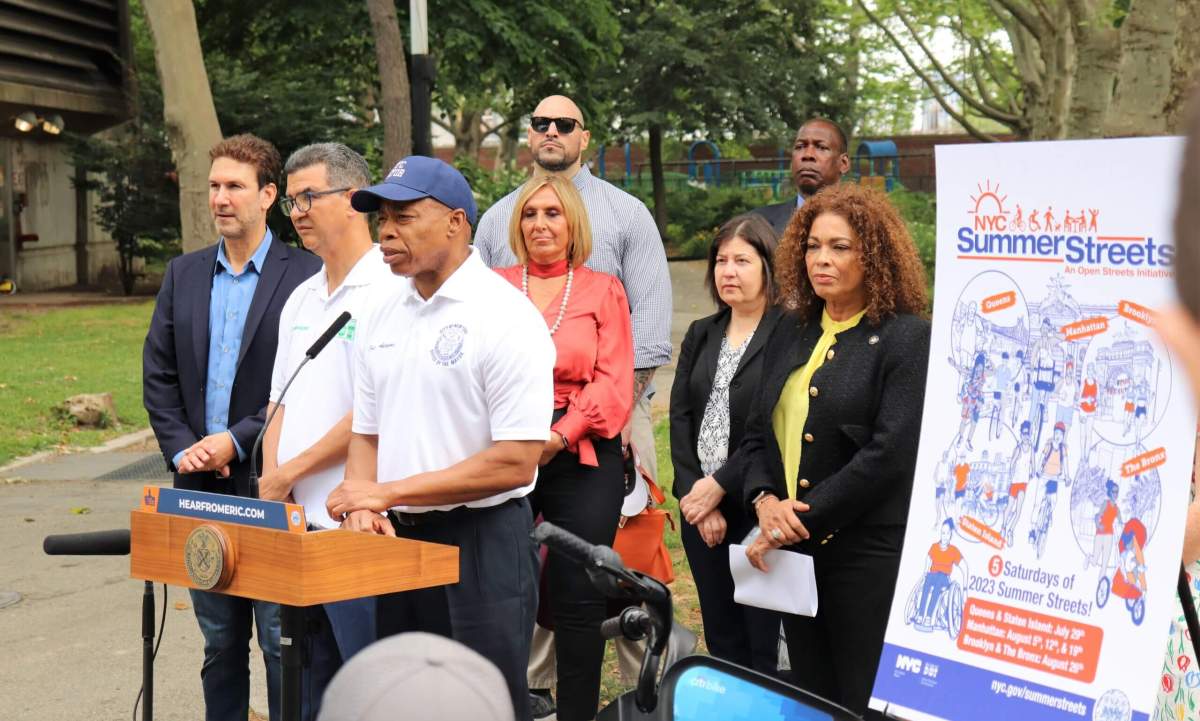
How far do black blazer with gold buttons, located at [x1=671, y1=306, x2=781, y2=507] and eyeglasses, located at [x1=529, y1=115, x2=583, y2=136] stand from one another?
112cm

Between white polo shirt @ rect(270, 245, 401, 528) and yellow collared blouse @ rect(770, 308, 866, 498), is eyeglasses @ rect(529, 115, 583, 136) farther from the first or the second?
yellow collared blouse @ rect(770, 308, 866, 498)

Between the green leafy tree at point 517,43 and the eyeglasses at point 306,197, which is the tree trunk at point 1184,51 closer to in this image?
the eyeglasses at point 306,197

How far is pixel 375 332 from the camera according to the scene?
4.16 m

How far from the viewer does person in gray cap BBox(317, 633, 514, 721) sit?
5.69ft

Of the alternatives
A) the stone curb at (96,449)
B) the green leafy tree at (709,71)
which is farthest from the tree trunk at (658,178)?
the stone curb at (96,449)

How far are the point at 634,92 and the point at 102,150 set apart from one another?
14.1 m

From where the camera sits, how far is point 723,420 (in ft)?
17.4

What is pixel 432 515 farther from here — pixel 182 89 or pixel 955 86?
pixel 955 86

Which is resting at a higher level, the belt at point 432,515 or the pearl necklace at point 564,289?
the pearl necklace at point 564,289

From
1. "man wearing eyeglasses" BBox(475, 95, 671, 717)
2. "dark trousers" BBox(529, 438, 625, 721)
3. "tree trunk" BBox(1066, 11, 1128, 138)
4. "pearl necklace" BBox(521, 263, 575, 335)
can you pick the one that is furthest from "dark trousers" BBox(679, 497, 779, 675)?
"tree trunk" BBox(1066, 11, 1128, 138)

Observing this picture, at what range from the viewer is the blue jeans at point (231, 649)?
463 cm

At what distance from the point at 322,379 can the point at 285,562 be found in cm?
127

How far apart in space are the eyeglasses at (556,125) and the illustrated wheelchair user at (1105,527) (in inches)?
137

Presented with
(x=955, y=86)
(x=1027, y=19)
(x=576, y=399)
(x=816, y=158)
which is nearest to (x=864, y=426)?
(x=576, y=399)
